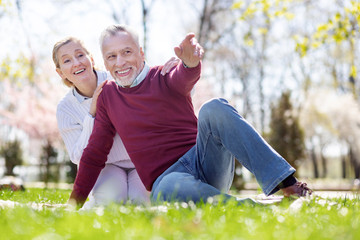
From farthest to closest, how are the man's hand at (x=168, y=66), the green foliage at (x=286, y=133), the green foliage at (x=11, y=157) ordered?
the green foliage at (x=11, y=157) → the green foliage at (x=286, y=133) → the man's hand at (x=168, y=66)

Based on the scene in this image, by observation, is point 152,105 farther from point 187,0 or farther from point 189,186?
point 187,0

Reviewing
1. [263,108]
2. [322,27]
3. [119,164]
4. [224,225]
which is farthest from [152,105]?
[263,108]

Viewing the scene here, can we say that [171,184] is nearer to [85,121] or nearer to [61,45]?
[85,121]

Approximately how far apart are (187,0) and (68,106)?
1731cm

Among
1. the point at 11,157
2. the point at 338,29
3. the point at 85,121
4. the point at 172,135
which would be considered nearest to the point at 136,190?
the point at 85,121

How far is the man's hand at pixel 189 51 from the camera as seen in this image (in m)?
3.01

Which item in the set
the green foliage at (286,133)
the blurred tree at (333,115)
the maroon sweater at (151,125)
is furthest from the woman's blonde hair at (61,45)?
the blurred tree at (333,115)

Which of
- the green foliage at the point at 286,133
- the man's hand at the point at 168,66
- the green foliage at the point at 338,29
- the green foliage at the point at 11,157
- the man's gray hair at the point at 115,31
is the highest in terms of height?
the green foliage at the point at 338,29

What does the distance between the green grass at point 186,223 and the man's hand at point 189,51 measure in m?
1.06

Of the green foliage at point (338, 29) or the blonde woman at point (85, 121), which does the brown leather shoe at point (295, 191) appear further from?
the green foliage at point (338, 29)

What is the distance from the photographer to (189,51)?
305 cm

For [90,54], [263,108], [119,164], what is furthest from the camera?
[263,108]

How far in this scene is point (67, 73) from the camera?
14.2 feet

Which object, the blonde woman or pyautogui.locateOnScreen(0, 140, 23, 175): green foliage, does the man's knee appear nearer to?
A: the blonde woman
